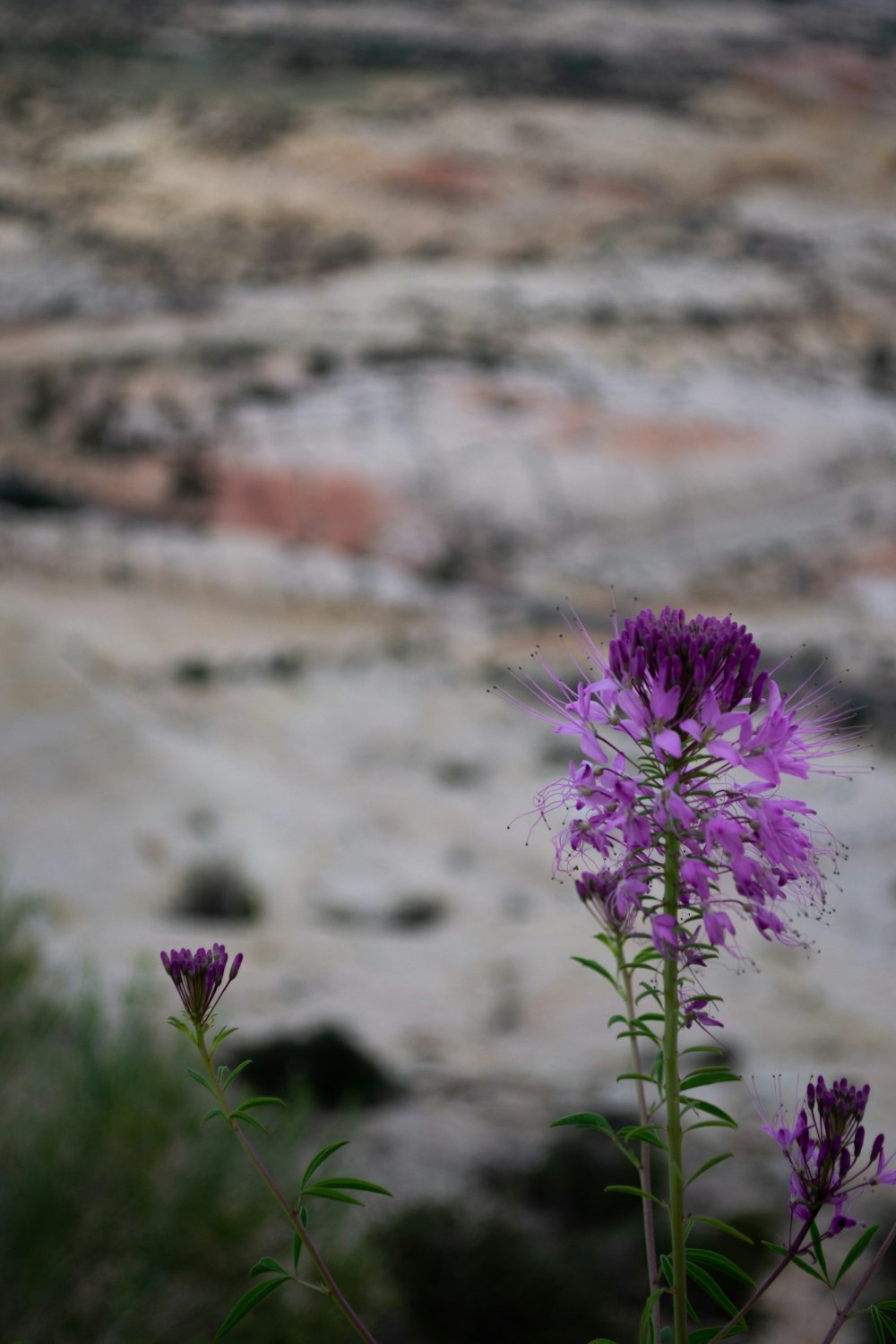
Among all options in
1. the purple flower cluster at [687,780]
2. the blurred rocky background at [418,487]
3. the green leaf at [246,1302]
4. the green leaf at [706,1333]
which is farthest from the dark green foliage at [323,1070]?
the purple flower cluster at [687,780]

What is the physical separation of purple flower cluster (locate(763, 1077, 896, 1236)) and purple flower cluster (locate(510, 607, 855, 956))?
0.15 metres

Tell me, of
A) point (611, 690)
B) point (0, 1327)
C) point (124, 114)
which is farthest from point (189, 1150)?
point (124, 114)

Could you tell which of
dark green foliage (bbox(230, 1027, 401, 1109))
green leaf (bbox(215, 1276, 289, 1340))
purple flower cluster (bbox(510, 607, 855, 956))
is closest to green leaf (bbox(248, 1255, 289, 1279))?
green leaf (bbox(215, 1276, 289, 1340))

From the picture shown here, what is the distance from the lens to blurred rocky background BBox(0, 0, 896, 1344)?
296 inches

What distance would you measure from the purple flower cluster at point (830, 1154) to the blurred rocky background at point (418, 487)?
2686mm

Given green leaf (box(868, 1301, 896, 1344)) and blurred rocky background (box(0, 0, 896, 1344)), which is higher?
blurred rocky background (box(0, 0, 896, 1344))

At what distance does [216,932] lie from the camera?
8.44 m

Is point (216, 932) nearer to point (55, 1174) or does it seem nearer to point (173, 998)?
point (173, 998)

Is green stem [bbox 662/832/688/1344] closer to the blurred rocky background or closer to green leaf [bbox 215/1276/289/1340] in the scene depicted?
green leaf [bbox 215/1276/289/1340]

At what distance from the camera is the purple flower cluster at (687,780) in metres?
0.99

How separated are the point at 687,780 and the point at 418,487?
60.4 feet

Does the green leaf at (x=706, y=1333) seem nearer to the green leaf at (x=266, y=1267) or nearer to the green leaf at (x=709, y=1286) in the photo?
the green leaf at (x=709, y=1286)

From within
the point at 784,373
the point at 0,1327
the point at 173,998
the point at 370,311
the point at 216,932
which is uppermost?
the point at 370,311

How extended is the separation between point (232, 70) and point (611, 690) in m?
30.2
